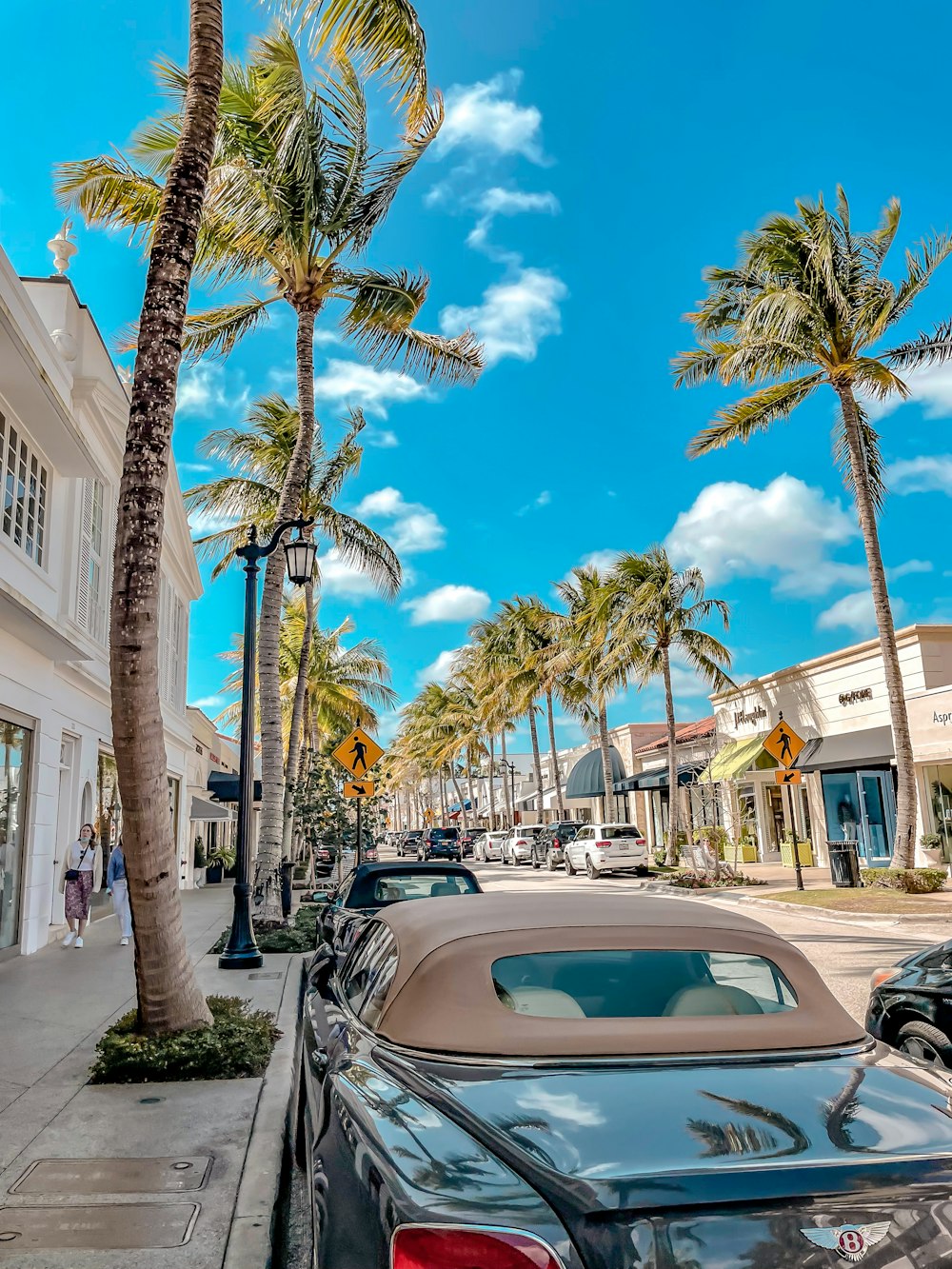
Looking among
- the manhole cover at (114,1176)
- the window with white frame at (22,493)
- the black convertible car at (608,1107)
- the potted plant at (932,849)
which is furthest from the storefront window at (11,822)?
the potted plant at (932,849)

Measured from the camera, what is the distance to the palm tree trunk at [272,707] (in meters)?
14.8

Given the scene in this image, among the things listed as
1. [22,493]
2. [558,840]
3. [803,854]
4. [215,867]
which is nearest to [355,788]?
[22,493]

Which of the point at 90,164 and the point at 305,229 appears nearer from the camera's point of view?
the point at 90,164

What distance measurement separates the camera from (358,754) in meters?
18.3

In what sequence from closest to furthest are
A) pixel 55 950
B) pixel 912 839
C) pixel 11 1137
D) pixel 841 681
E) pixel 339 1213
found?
pixel 339 1213 < pixel 11 1137 < pixel 55 950 < pixel 912 839 < pixel 841 681

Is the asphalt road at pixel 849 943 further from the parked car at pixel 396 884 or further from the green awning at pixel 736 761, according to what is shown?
the green awning at pixel 736 761

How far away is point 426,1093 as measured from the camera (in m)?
2.68

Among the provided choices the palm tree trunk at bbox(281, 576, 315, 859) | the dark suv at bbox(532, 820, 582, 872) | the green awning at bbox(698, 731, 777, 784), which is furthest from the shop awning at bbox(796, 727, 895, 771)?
the palm tree trunk at bbox(281, 576, 315, 859)

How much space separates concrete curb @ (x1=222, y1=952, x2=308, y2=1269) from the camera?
4.10 metres

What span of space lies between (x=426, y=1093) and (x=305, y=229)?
1462cm

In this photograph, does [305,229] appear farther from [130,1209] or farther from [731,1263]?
[731,1263]

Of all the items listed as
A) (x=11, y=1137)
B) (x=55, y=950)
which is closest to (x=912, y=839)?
(x=55, y=950)

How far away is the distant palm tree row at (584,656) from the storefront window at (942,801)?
7.13 meters

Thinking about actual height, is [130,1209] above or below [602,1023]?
below
